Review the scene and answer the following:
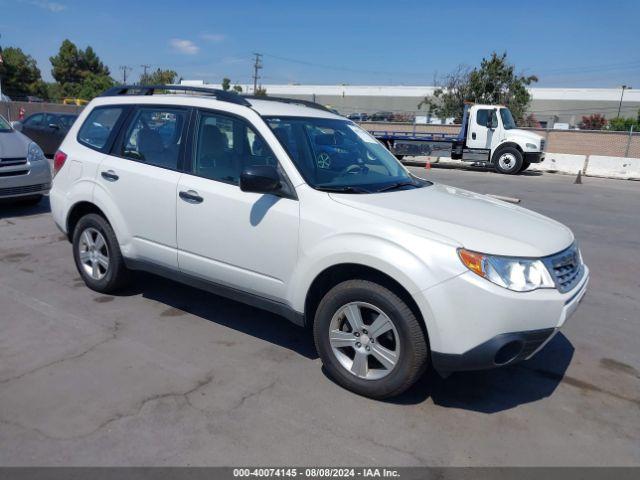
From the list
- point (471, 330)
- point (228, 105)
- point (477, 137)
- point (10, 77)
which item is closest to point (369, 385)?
point (471, 330)

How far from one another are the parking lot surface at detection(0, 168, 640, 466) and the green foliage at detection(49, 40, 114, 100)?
72006 mm

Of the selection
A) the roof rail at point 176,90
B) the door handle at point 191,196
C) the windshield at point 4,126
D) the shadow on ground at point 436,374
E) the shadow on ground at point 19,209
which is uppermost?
the roof rail at point 176,90

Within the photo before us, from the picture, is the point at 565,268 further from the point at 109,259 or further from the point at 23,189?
the point at 23,189

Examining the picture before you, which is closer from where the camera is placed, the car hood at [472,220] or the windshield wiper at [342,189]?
the car hood at [472,220]

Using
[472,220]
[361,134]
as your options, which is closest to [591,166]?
[361,134]

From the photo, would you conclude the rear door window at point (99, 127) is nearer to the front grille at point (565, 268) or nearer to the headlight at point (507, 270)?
the headlight at point (507, 270)

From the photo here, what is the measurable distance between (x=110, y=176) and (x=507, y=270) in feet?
11.2

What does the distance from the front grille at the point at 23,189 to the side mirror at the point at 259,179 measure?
6.15 meters

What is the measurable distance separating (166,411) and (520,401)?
7.46 feet

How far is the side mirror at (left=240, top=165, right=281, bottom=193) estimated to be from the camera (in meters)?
3.60

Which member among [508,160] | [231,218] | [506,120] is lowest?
[508,160]

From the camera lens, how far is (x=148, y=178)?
4.49 meters

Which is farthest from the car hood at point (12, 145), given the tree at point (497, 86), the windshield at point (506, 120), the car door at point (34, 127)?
the tree at point (497, 86)

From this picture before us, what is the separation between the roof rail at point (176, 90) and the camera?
4.29m
